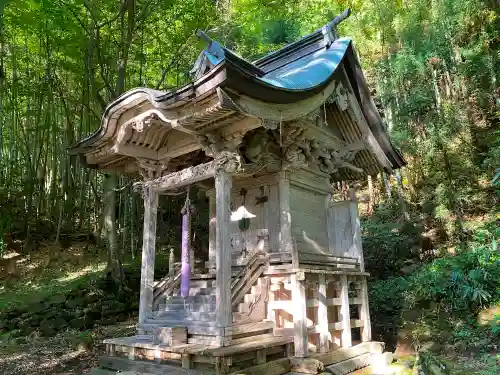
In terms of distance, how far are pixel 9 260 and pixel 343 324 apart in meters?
13.0

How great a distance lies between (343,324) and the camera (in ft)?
20.0

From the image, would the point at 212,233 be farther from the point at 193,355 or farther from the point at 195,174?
the point at 193,355

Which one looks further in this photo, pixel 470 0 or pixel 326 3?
pixel 326 3

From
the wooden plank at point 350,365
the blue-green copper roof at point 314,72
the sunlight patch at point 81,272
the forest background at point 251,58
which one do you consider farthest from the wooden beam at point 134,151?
the sunlight patch at point 81,272

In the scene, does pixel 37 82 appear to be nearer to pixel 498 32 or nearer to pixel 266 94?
pixel 266 94

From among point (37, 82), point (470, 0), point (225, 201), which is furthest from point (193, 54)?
point (225, 201)

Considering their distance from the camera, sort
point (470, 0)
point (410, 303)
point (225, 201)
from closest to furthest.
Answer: point (225, 201) → point (410, 303) → point (470, 0)

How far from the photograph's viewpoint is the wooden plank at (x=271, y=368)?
4586 millimetres

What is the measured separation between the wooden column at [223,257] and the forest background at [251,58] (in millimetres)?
4950

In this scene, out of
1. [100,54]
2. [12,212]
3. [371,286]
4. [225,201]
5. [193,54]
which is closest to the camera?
[225,201]

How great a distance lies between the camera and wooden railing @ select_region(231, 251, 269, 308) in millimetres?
5418

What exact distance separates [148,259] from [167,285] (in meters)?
0.63

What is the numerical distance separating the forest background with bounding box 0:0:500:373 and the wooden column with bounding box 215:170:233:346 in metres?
4.95

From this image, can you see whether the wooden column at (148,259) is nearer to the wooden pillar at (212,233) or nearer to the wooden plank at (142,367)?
the wooden plank at (142,367)
